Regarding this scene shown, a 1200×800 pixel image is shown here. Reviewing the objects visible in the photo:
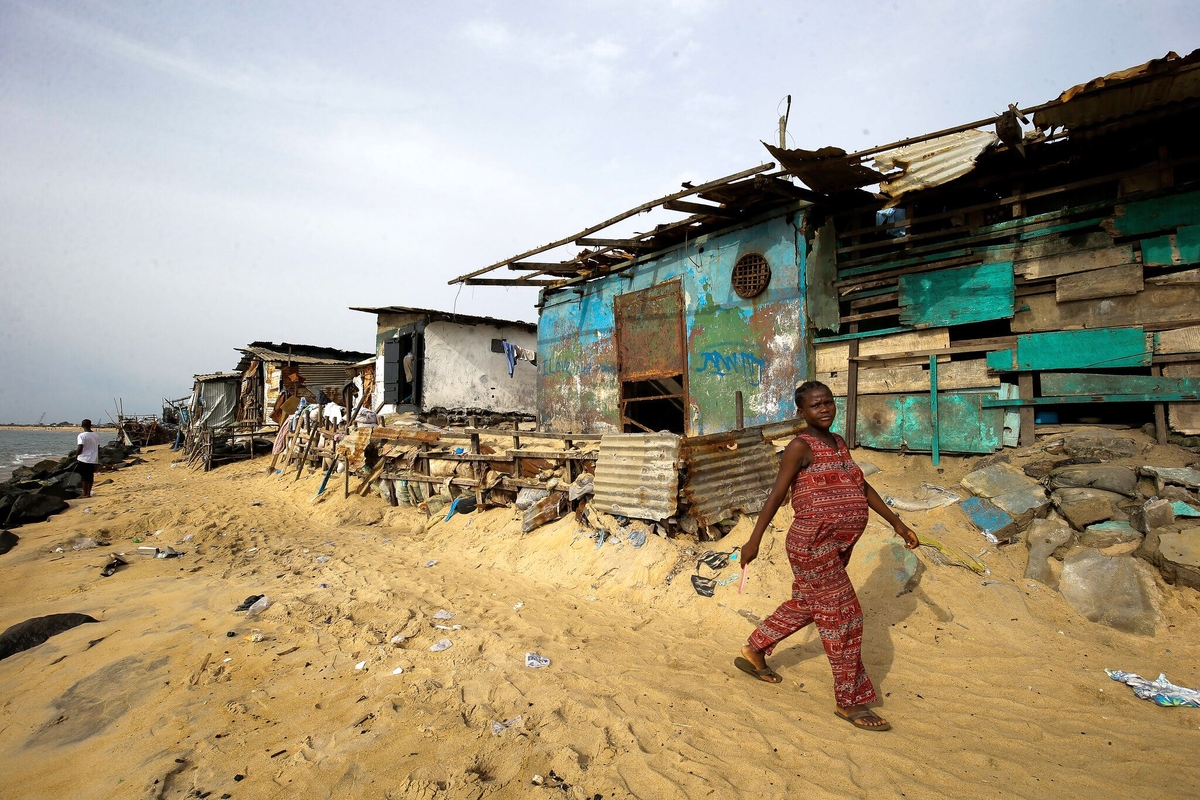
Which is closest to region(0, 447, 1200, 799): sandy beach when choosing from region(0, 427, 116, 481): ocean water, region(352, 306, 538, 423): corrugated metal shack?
region(352, 306, 538, 423): corrugated metal shack

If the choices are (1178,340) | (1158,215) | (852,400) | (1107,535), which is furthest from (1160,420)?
(852,400)

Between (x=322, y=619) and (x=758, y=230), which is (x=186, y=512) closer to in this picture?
(x=322, y=619)

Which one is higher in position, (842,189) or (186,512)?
(842,189)

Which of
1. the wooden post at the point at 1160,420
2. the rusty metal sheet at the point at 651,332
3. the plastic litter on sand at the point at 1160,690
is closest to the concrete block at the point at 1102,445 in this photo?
the wooden post at the point at 1160,420

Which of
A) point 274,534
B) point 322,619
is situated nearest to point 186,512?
point 274,534

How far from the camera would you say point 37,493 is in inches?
442

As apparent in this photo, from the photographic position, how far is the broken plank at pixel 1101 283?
18.1 feet

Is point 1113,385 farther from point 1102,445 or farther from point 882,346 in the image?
point 882,346

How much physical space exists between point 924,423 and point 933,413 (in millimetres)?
216

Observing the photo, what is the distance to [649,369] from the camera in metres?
10.5

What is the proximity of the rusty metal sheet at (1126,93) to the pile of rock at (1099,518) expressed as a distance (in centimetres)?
299

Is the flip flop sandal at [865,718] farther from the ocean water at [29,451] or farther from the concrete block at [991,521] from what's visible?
the ocean water at [29,451]

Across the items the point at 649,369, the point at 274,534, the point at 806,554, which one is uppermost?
the point at 649,369

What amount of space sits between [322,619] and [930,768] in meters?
4.38
